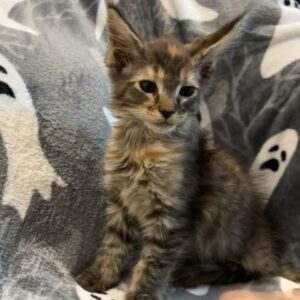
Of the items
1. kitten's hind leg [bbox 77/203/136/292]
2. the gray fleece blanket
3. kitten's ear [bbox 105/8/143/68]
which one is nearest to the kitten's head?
kitten's ear [bbox 105/8/143/68]

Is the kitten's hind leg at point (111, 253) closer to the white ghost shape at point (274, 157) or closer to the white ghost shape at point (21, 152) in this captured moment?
the white ghost shape at point (21, 152)

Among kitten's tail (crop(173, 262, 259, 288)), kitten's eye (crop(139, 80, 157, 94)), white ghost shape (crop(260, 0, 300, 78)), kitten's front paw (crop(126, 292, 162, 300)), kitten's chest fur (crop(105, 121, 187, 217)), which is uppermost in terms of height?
kitten's eye (crop(139, 80, 157, 94))

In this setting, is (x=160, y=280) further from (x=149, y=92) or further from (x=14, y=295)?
(x=149, y=92)

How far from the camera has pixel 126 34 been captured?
1.32m

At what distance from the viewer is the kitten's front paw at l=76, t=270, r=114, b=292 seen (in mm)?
1404

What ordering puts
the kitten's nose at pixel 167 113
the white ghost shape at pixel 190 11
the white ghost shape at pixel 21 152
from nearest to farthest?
the kitten's nose at pixel 167 113 < the white ghost shape at pixel 21 152 < the white ghost shape at pixel 190 11

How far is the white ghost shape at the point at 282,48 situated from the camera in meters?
1.66

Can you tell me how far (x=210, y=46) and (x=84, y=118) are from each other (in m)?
0.43

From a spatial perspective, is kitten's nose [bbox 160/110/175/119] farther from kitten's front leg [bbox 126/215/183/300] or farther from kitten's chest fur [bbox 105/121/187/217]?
kitten's front leg [bbox 126/215/183/300]

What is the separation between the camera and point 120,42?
4.42ft

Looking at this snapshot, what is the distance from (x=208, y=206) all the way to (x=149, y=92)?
355mm

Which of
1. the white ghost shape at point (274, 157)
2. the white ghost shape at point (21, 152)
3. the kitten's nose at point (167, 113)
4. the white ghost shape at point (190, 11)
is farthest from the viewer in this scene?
the white ghost shape at point (190, 11)

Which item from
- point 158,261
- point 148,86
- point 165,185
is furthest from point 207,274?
point 148,86

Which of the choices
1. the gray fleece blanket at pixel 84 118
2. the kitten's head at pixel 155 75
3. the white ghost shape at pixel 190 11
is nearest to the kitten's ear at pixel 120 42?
the kitten's head at pixel 155 75
